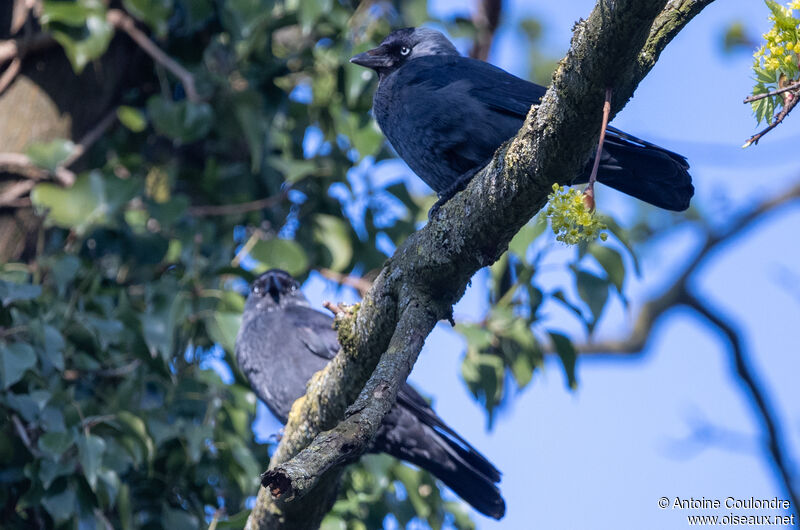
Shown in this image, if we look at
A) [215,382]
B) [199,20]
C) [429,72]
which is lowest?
[215,382]

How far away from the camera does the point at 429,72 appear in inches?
140

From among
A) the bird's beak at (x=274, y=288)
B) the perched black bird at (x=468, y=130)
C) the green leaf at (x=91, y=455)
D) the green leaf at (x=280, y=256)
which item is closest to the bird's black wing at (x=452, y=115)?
the perched black bird at (x=468, y=130)

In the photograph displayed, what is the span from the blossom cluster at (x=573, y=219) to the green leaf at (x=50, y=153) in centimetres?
299

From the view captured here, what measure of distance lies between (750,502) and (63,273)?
2.96 m

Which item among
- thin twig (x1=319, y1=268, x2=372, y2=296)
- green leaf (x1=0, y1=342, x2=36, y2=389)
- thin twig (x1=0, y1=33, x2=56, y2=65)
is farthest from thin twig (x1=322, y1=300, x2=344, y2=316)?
thin twig (x1=0, y1=33, x2=56, y2=65)

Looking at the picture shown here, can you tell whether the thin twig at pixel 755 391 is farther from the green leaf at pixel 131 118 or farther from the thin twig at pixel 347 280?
the green leaf at pixel 131 118

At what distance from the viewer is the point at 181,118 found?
426 cm

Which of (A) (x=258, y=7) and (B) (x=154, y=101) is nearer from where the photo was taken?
(A) (x=258, y=7)

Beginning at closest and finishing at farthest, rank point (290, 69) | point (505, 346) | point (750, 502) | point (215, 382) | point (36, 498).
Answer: point (36, 498), point (750, 502), point (215, 382), point (505, 346), point (290, 69)

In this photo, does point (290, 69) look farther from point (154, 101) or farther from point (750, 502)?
point (750, 502)

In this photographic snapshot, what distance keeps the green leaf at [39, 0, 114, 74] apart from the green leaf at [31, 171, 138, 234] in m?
0.56

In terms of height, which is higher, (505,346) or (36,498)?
(505,346)

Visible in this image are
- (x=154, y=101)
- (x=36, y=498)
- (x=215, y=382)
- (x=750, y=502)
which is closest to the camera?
(x=36, y=498)

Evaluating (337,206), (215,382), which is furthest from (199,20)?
(215,382)
